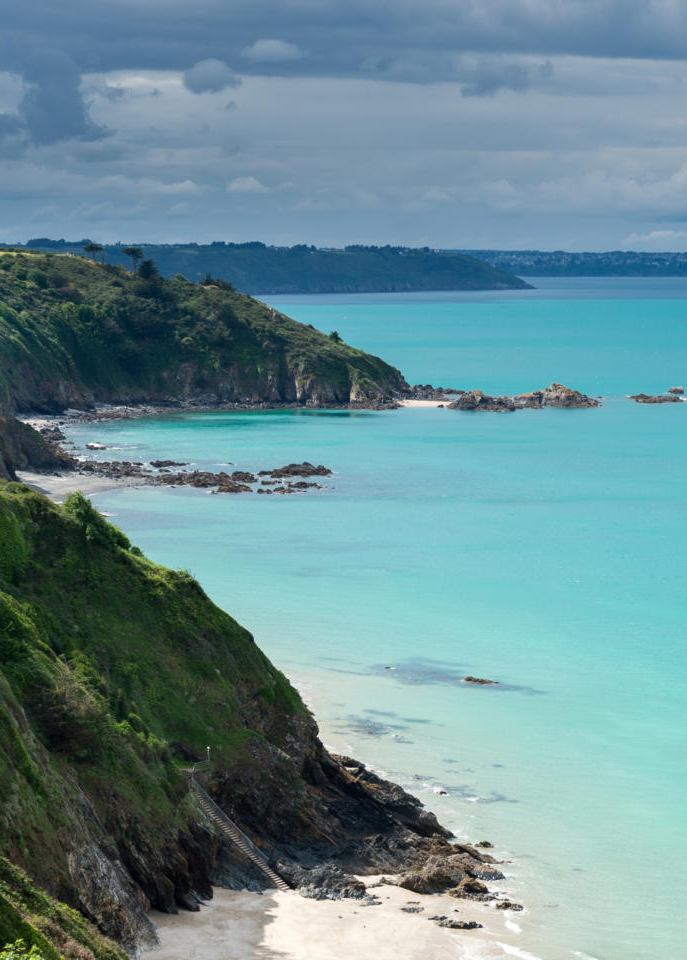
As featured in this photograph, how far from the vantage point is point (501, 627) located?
72375mm

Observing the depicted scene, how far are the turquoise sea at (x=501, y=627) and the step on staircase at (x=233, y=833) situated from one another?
656cm

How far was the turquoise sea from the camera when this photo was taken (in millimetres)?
43812

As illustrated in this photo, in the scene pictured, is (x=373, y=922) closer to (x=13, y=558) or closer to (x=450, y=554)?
(x=13, y=558)

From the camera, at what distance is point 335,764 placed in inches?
1727

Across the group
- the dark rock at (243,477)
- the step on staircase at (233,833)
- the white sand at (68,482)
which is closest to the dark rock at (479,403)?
the dark rock at (243,477)

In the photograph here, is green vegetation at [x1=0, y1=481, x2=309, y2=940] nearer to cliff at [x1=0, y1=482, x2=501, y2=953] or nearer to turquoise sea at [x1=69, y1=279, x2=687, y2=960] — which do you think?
cliff at [x1=0, y1=482, x2=501, y2=953]

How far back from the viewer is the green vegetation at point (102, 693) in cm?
3091

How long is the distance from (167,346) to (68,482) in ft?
232

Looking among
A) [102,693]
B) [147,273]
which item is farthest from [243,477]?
[147,273]

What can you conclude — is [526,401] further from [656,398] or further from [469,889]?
[469,889]

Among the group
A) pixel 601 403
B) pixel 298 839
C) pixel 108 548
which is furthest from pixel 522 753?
pixel 601 403

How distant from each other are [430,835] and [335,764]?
387cm

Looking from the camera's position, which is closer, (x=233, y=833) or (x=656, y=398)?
(x=233, y=833)

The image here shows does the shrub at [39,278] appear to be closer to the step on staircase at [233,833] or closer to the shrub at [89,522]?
the shrub at [89,522]
